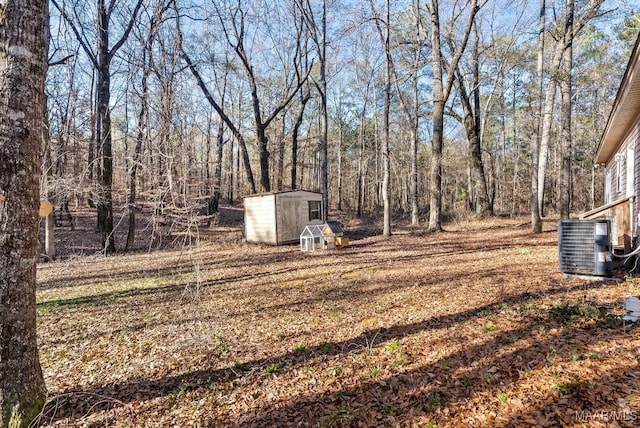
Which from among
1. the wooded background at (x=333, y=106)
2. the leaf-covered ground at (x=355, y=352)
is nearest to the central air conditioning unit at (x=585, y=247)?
the leaf-covered ground at (x=355, y=352)

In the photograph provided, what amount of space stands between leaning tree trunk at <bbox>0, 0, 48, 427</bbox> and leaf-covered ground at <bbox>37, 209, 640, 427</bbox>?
506 mm

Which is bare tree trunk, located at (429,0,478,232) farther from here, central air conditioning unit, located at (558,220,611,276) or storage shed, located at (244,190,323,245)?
central air conditioning unit, located at (558,220,611,276)

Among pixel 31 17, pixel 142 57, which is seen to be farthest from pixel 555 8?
pixel 31 17

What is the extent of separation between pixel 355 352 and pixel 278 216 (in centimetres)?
1043

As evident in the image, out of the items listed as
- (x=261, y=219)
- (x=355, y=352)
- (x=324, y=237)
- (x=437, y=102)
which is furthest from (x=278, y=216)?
(x=355, y=352)

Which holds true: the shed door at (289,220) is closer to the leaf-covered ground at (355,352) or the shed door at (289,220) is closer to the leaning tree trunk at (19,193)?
the leaf-covered ground at (355,352)

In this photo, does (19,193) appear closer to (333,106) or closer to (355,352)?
(355,352)

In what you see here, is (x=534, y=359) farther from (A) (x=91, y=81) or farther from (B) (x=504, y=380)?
(A) (x=91, y=81)

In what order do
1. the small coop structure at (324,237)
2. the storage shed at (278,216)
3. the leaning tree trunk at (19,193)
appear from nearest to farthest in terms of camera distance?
the leaning tree trunk at (19,193) → the small coop structure at (324,237) → the storage shed at (278,216)

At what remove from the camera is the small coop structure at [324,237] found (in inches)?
473

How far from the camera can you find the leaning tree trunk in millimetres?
2490

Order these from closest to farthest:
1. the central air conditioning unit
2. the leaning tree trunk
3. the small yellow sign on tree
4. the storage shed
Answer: the leaning tree trunk, the small yellow sign on tree, the central air conditioning unit, the storage shed

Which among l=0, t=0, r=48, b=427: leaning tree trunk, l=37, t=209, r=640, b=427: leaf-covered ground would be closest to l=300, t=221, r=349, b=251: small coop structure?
l=37, t=209, r=640, b=427: leaf-covered ground

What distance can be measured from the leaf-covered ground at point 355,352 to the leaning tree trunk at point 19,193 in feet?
1.66
